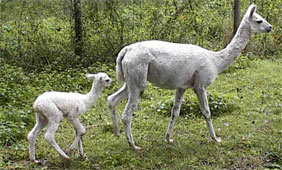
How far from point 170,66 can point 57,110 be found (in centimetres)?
172

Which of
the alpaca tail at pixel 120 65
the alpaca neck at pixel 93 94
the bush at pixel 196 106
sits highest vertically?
the alpaca tail at pixel 120 65

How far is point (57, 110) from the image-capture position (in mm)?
5203

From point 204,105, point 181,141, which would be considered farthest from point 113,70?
point 204,105

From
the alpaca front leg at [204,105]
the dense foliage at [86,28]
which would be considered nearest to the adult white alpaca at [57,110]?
the alpaca front leg at [204,105]

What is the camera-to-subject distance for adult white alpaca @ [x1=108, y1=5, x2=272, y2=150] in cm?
566

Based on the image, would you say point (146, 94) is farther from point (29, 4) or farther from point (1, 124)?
point (29, 4)

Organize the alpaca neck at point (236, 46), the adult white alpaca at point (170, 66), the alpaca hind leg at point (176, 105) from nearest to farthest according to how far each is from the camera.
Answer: the adult white alpaca at point (170, 66) < the alpaca neck at point (236, 46) < the alpaca hind leg at point (176, 105)

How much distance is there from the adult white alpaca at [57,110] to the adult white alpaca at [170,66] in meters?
0.42

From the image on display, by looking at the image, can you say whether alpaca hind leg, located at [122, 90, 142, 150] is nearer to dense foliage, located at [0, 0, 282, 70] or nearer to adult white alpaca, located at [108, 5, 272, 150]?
adult white alpaca, located at [108, 5, 272, 150]

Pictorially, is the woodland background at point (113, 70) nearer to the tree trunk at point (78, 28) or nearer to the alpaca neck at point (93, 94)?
the tree trunk at point (78, 28)

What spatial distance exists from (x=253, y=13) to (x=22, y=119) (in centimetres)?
415

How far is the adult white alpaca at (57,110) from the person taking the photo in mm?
5172

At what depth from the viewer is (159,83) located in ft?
19.3

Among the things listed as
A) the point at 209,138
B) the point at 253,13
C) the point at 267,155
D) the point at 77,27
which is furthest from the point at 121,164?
the point at 77,27
